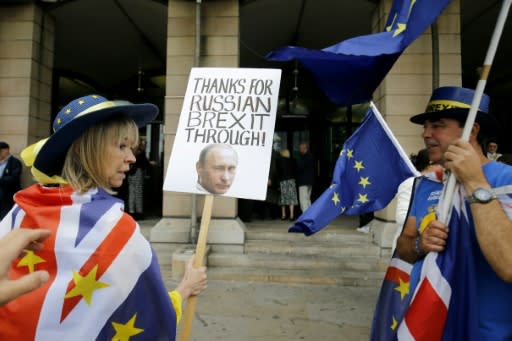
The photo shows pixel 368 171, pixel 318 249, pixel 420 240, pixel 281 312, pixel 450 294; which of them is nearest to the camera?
pixel 450 294

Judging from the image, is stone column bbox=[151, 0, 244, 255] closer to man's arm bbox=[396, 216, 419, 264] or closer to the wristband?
man's arm bbox=[396, 216, 419, 264]

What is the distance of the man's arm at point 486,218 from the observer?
119 centimetres

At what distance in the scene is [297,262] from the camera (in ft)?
18.1

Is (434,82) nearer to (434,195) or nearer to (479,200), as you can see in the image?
(434,195)

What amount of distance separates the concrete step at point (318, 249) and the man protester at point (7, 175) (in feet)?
14.1

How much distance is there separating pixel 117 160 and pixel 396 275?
1594 millimetres

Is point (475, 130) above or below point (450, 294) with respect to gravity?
above

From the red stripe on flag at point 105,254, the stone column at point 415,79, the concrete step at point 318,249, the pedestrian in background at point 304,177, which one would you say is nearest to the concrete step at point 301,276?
the concrete step at point 318,249

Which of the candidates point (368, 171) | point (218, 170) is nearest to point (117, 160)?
point (218, 170)

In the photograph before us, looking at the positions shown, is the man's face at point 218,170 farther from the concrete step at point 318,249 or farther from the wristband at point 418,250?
the concrete step at point 318,249

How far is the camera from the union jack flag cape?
4.07ft

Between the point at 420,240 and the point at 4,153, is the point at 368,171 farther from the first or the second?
the point at 4,153

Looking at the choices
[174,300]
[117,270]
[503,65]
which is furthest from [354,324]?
[503,65]

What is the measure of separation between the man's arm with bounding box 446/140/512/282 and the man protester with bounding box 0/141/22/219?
22.5 ft
